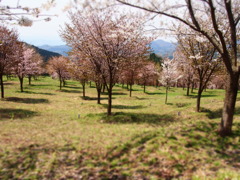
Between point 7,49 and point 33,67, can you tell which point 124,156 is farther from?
point 33,67

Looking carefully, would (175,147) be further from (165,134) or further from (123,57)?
(123,57)

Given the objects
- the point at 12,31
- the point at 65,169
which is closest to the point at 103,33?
the point at 65,169

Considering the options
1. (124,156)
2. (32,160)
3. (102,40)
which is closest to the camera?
(32,160)

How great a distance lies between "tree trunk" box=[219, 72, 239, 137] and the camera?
6.50m

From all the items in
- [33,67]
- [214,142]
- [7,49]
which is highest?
[7,49]

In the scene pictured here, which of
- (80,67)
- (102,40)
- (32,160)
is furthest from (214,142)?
(80,67)

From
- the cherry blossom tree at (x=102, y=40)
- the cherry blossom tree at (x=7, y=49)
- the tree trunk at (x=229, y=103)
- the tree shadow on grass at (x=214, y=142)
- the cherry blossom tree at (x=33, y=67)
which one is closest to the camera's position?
the tree shadow on grass at (x=214, y=142)

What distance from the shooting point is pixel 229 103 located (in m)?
6.65

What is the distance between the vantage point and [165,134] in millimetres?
7625

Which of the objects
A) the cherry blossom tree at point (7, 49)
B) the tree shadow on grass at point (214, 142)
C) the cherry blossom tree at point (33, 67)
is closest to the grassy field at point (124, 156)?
the tree shadow on grass at point (214, 142)

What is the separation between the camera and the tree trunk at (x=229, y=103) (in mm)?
6504

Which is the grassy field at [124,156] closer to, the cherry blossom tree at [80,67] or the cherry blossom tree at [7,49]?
the cherry blossom tree at [80,67]

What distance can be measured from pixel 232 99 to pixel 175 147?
10.4ft

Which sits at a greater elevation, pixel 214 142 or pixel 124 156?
pixel 214 142
